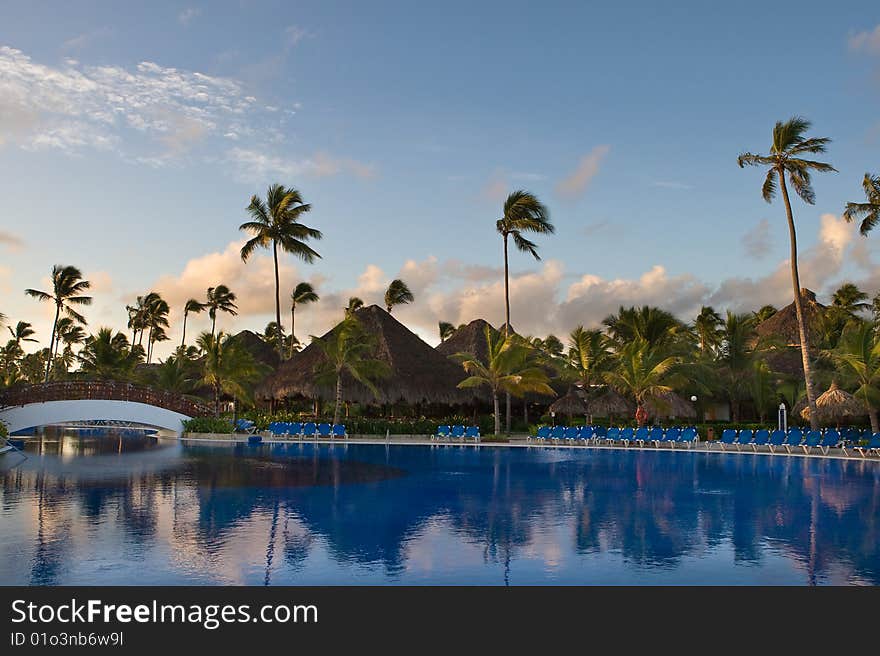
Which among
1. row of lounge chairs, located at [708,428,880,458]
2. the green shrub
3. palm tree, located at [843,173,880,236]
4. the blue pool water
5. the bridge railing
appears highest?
palm tree, located at [843,173,880,236]

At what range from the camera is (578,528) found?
9312mm

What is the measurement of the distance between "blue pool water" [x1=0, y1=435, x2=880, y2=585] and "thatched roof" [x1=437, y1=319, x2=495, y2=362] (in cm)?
1603

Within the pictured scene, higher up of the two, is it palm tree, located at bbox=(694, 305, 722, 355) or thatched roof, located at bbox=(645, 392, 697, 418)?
palm tree, located at bbox=(694, 305, 722, 355)

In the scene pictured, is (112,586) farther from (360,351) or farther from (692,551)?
(360,351)

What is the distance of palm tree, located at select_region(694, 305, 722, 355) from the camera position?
46.1 meters

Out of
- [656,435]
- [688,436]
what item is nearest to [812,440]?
[688,436]

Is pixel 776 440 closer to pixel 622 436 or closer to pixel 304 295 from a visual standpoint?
pixel 622 436

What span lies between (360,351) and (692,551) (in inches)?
849

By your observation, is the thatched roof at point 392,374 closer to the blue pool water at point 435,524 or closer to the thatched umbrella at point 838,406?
the blue pool water at point 435,524

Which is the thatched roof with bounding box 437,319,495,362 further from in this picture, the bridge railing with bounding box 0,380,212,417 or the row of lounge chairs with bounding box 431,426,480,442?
the bridge railing with bounding box 0,380,212,417

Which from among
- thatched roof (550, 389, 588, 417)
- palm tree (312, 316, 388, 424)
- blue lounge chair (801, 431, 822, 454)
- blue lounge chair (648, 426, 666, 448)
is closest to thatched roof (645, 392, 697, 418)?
thatched roof (550, 389, 588, 417)

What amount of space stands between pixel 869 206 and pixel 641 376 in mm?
9936

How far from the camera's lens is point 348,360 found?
27922 millimetres
